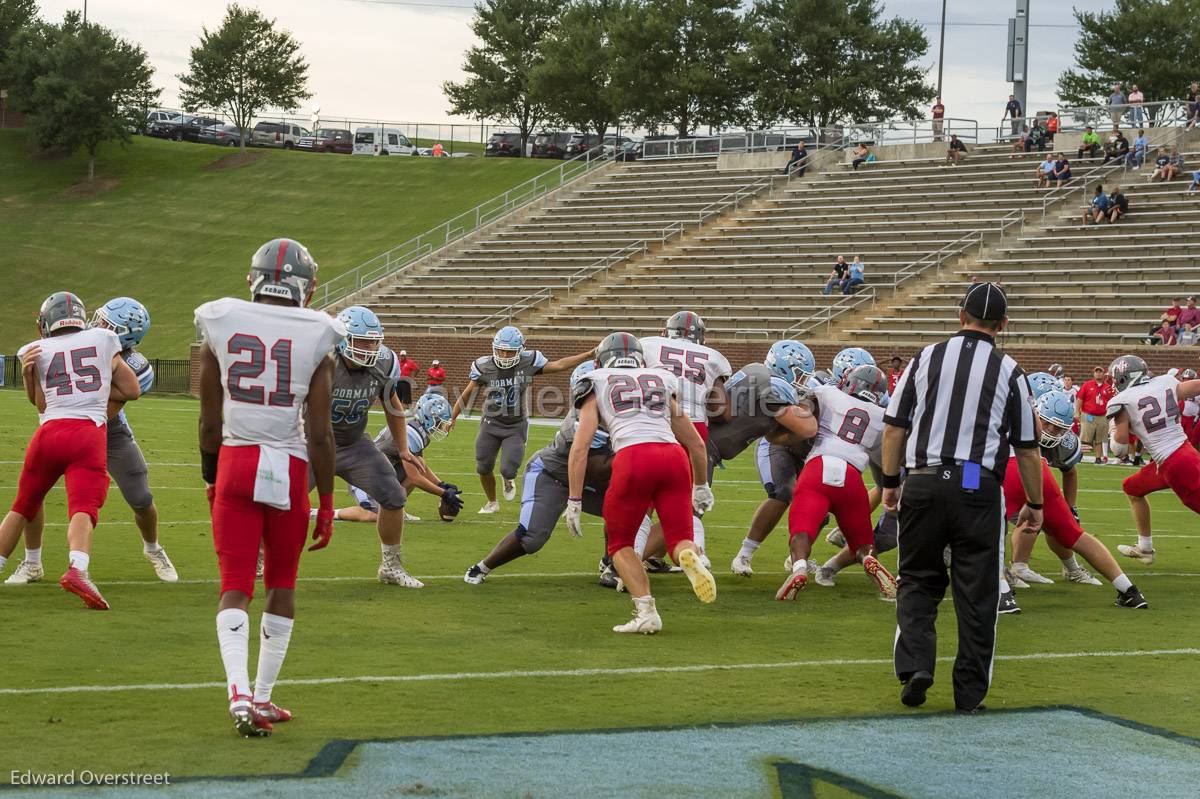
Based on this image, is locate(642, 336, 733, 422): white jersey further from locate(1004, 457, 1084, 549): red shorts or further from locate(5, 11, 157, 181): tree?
locate(5, 11, 157, 181): tree

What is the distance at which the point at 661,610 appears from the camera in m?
9.06

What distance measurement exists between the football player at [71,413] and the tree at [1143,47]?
53285 millimetres

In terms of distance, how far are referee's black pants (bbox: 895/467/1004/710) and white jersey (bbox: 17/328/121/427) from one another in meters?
4.89

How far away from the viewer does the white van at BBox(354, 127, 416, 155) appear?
62.7m

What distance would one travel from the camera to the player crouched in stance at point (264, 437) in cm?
566

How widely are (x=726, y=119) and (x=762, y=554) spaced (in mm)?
50728

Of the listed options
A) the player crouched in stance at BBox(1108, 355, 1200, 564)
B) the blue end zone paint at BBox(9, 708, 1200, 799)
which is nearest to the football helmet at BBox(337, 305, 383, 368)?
the blue end zone paint at BBox(9, 708, 1200, 799)

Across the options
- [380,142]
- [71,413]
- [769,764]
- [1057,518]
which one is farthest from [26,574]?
[380,142]

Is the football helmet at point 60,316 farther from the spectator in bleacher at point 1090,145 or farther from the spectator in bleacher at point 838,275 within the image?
the spectator in bleacher at point 1090,145

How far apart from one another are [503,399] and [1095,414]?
543 inches

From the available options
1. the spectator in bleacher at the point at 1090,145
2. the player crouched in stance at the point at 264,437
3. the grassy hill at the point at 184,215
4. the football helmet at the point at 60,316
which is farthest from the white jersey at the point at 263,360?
the grassy hill at the point at 184,215

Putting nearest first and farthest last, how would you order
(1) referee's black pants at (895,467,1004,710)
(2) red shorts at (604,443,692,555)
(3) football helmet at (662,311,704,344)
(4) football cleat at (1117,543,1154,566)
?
1. (1) referee's black pants at (895,467,1004,710)
2. (2) red shorts at (604,443,692,555)
3. (3) football helmet at (662,311,704,344)
4. (4) football cleat at (1117,543,1154,566)

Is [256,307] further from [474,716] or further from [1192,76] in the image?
[1192,76]

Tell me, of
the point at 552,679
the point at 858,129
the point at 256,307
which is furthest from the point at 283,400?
the point at 858,129
